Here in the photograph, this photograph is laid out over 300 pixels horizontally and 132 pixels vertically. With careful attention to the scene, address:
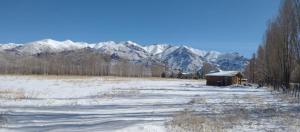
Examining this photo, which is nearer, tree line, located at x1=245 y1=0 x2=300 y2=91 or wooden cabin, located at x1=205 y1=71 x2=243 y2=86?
tree line, located at x1=245 y1=0 x2=300 y2=91

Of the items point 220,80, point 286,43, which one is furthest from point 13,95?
point 220,80

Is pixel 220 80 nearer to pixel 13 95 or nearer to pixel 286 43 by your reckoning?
pixel 286 43

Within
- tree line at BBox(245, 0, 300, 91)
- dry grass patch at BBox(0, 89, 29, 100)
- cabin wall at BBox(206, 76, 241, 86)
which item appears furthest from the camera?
cabin wall at BBox(206, 76, 241, 86)

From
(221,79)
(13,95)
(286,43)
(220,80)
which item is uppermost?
(286,43)

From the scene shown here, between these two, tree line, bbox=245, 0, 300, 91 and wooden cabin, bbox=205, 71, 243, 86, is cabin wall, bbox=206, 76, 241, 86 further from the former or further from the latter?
tree line, bbox=245, 0, 300, 91

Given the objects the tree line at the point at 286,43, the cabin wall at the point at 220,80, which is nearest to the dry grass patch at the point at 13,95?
the tree line at the point at 286,43

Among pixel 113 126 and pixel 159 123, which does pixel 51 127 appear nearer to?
pixel 113 126

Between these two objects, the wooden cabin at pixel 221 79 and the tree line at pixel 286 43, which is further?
the wooden cabin at pixel 221 79

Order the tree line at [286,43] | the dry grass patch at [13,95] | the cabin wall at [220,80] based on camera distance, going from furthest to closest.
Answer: the cabin wall at [220,80]
the tree line at [286,43]
the dry grass patch at [13,95]

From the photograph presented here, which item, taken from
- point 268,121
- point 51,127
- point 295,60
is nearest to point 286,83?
point 295,60

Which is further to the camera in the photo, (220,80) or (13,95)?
(220,80)

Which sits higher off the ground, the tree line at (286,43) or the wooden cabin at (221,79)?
the tree line at (286,43)

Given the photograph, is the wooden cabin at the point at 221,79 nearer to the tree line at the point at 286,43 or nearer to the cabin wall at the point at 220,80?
the cabin wall at the point at 220,80

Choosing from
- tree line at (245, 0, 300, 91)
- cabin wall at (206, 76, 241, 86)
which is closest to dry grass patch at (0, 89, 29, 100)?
tree line at (245, 0, 300, 91)
